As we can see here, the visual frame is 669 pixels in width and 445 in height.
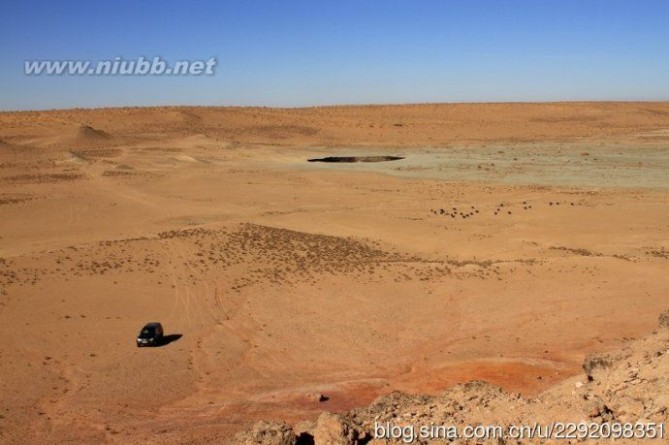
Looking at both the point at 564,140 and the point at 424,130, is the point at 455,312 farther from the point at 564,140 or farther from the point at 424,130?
the point at 424,130

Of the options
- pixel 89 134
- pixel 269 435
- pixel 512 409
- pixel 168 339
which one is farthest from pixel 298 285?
pixel 89 134

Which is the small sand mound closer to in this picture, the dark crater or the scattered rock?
the dark crater

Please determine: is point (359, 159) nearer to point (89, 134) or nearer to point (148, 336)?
point (89, 134)

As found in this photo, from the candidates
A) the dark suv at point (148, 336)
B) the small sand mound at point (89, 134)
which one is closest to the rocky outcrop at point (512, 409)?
the dark suv at point (148, 336)

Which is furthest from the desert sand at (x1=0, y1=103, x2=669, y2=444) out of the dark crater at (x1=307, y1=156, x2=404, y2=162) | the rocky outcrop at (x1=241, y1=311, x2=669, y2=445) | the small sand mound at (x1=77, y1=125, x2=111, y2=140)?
the small sand mound at (x1=77, y1=125, x2=111, y2=140)

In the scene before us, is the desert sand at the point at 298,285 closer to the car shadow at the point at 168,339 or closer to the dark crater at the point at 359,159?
the car shadow at the point at 168,339

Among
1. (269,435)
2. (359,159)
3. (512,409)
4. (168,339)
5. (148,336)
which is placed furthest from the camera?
(359,159)

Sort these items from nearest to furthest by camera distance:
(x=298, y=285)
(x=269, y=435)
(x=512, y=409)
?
(x=269, y=435)
(x=512, y=409)
(x=298, y=285)

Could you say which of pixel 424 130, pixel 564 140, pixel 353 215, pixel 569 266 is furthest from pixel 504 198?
pixel 424 130
